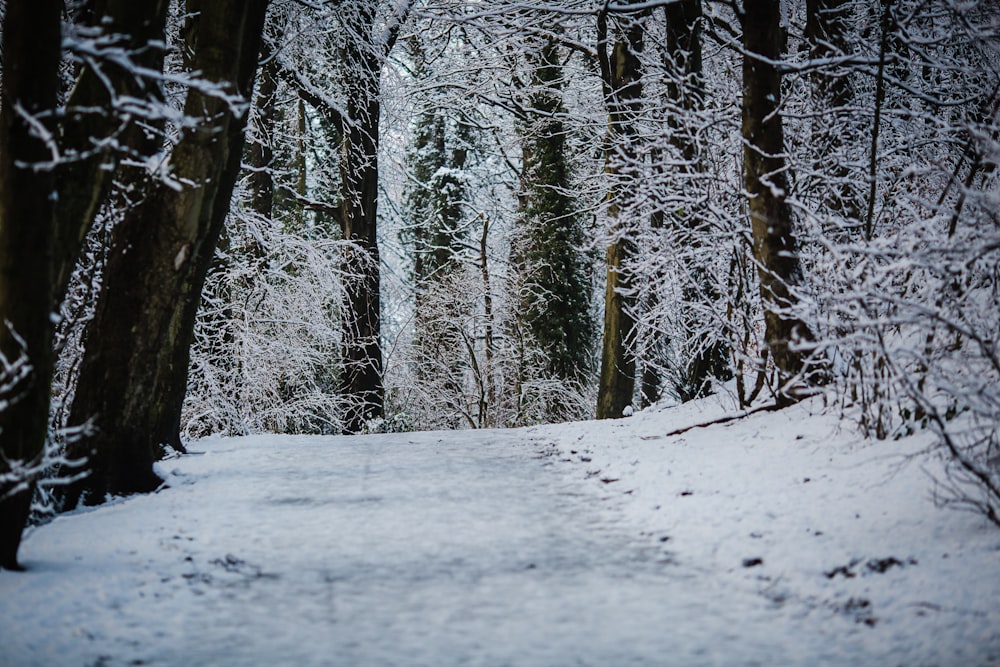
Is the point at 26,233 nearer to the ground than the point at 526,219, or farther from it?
nearer to the ground

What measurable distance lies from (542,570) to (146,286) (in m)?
3.72

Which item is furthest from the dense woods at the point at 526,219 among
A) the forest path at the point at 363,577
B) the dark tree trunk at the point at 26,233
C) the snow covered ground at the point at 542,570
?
the forest path at the point at 363,577

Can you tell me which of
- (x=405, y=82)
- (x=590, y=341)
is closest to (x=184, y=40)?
(x=405, y=82)

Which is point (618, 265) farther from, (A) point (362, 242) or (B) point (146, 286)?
(B) point (146, 286)

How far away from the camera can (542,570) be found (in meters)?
4.32

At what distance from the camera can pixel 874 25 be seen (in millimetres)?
10164

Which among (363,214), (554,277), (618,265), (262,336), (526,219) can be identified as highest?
(526,219)

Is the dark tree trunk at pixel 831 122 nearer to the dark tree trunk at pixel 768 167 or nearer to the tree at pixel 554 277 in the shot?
the dark tree trunk at pixel 768 167

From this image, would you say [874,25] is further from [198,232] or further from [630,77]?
[198,232]

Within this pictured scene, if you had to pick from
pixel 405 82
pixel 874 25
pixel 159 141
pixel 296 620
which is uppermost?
pixel 405 82

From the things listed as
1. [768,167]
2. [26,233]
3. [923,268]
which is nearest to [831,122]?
[768,167]

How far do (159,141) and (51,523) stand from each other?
3107mm

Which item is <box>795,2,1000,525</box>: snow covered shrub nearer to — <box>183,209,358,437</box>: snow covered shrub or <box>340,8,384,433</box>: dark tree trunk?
<box>183,209,358,437</box>: snow covered shrub

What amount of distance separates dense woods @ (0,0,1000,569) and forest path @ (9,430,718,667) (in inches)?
27.2
